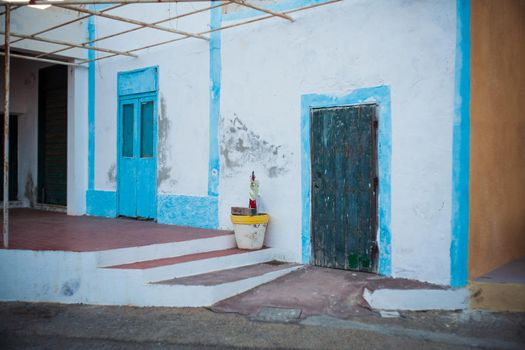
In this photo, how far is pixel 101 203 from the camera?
33.5 ft

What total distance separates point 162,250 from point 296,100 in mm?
2826

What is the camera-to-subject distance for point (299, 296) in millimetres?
5949

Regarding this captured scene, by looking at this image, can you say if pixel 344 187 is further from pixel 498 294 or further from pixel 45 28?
pixel 45 28

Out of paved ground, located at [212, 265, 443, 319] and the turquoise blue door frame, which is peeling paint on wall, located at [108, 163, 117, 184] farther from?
paved ground, located at [212, 265, 443, 319]

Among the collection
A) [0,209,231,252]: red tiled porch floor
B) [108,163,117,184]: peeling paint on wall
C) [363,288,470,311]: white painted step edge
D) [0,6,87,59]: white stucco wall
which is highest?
[0,6,87,59]: white stucco wall

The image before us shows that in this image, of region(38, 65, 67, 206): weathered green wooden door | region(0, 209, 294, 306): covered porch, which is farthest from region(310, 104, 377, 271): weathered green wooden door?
region(38, 65, 67, 206): weathered green wooden door

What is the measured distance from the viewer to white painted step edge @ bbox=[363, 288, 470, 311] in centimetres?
574

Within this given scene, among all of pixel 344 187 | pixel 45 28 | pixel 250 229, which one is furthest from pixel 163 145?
pixel 344 187

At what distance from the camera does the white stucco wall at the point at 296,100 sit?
5961 mm

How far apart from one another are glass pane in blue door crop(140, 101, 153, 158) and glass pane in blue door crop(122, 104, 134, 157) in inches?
12.3

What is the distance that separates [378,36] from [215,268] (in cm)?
370

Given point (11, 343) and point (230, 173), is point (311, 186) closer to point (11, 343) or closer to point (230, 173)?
point (230, 173)

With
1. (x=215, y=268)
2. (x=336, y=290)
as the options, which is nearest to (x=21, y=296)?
(x=215, y=268)

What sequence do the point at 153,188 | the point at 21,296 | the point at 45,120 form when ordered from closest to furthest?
the point at 21,296 → the point at 153,188 → the point at 45,120
